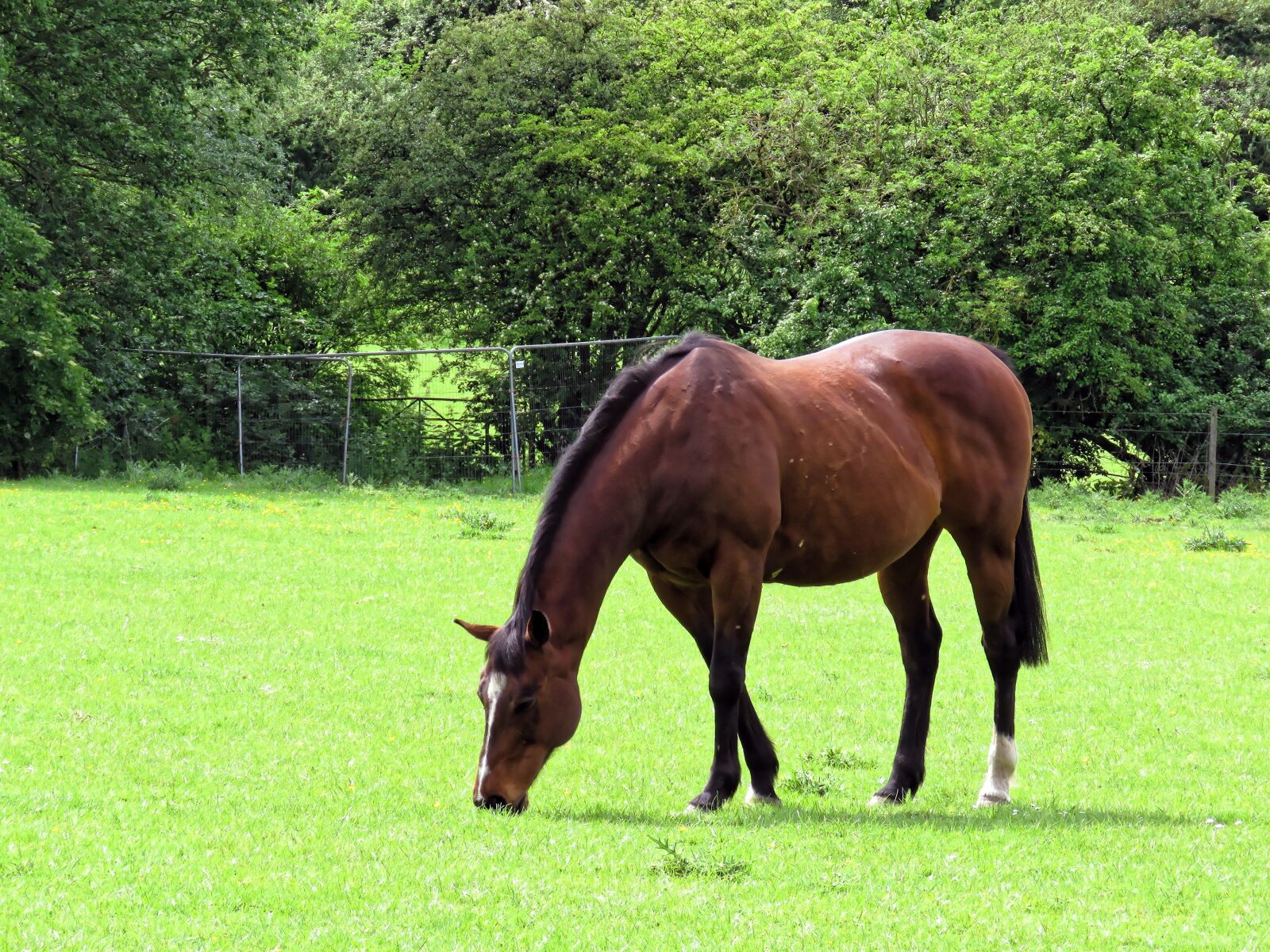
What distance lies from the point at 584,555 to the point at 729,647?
84 cm

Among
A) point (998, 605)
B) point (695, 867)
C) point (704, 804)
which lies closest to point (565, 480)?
point (704, 804)

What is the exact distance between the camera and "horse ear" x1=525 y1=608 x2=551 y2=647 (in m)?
6.05

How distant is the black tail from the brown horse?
1 cm

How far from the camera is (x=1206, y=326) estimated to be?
27.4 metres

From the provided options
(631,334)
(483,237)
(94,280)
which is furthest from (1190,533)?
(94,280)

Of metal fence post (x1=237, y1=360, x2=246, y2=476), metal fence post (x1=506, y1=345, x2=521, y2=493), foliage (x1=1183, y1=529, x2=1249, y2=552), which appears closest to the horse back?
foliage (x1=1183, y1=529, x2=1249, y2=552)

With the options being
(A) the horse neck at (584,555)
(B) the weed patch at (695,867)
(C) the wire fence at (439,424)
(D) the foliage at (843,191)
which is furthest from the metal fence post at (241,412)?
(B) the weed patch at (695,867)

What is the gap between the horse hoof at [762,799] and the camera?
666cm

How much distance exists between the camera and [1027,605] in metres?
7.82

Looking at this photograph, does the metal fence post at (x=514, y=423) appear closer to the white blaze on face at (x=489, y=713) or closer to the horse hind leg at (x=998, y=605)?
the horse hind leg at (x=998, y=605)

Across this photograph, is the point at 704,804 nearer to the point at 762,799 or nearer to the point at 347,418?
the point at 762,799

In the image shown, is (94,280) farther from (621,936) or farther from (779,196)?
(621,936)

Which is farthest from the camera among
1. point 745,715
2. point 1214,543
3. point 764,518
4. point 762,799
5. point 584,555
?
point 1214,543

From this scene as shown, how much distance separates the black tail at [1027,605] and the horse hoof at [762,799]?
1891 millimetres
